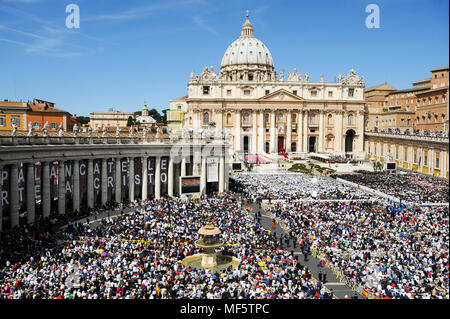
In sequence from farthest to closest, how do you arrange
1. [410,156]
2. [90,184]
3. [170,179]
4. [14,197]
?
[410,156]
[170,179]
[90,184]
[14,197]

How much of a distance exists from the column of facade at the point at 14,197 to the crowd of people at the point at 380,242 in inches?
830

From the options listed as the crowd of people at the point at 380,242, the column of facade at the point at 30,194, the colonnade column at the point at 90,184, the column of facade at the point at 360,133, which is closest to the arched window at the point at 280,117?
the column of facade at the point at 360,133

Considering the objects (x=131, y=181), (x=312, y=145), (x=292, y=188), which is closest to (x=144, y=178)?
(x=131, y=181)

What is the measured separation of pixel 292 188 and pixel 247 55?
92.9 meters

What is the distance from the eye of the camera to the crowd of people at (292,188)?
46375mm

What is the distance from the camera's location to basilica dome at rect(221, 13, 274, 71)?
13650 centimetres

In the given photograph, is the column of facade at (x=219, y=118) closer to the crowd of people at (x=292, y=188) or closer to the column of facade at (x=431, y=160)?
the crowd of people at (x=292, y=188)

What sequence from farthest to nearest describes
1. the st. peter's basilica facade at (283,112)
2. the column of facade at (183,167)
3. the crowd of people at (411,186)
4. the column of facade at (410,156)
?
the st. peter's basilica facade at (283,112), the column of facade at (410,156), the column of facade at (183,167), the crowd of people at (411,186)

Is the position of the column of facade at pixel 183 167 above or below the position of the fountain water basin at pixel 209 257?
above

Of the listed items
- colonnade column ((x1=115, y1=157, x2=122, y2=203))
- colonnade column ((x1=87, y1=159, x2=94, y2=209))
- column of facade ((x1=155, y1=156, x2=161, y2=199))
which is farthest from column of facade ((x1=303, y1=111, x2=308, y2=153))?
colonnade column ((x1=87, y1=159, x2=94, y2=209))

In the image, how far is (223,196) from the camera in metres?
46.9

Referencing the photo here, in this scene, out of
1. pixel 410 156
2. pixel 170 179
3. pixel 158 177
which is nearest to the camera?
pixel 158 177

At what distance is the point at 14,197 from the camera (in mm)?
31984

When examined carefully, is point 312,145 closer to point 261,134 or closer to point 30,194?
point 261,134
